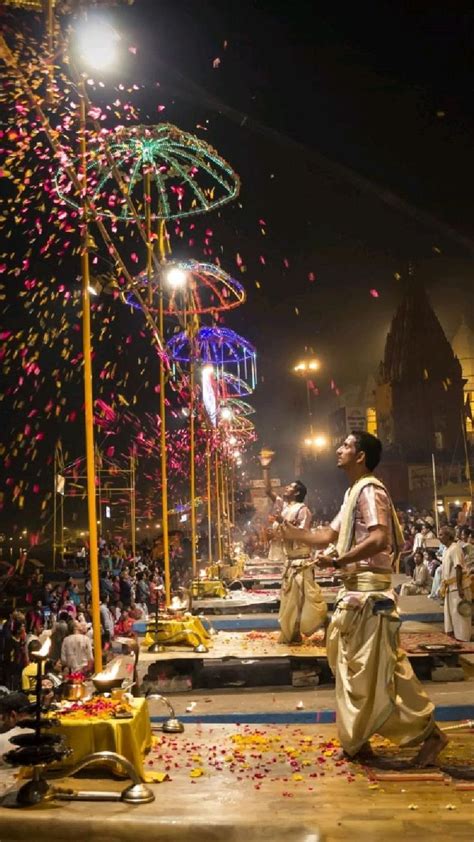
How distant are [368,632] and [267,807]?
169 centimetres

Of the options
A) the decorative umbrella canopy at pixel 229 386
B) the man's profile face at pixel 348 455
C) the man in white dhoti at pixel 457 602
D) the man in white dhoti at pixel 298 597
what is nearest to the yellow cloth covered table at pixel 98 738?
the man's profile face at pixel 348 455

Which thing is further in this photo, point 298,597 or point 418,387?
point 418,387

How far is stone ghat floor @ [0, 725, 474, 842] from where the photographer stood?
481 centimetres

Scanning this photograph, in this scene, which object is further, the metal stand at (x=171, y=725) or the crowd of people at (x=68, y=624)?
the crowd of people at (x=68, y=624)

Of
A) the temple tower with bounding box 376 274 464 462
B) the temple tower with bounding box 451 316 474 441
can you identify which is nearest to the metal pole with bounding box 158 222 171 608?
the temple tower with bounding box 376 274 464 462

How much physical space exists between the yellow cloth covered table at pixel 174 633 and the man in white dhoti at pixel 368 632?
490cm

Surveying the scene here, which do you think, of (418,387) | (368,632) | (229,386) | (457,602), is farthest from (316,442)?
(368,632)

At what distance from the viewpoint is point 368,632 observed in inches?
247

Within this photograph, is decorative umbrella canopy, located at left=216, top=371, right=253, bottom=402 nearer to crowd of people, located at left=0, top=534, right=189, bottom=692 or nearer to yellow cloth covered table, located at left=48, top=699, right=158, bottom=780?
crowd of people, located at left=0, top=534, right=189, bottom=692

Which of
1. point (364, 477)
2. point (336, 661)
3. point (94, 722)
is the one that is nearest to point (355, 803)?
point (336, 661)

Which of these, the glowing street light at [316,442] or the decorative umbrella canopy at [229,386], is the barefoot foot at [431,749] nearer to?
the decorative umbrella canopy at [229,386]

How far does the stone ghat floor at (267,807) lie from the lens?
15.8 feet

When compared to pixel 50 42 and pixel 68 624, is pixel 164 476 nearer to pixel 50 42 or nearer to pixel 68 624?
pixel 68 624

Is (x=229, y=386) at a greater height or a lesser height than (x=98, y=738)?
greater
